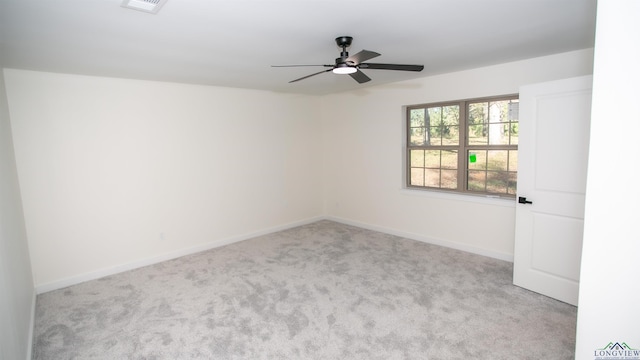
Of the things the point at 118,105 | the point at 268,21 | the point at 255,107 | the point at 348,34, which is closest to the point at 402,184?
the point at 255,107

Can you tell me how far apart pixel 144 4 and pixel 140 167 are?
2699 mm

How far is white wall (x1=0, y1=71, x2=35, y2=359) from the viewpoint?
5.91ft

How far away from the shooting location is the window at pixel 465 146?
157 inches

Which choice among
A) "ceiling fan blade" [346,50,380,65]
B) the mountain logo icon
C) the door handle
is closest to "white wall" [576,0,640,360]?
the mountain logo icon

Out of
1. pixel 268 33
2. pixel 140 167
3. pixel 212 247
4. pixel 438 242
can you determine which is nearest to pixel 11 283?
pixel 140 167

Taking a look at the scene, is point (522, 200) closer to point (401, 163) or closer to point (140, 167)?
point (401, 163)

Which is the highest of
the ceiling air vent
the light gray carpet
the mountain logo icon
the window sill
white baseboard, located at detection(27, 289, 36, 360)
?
the ceiling air vent

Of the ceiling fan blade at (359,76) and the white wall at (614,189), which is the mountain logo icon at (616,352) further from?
the ceiling fan blade at (359,76)

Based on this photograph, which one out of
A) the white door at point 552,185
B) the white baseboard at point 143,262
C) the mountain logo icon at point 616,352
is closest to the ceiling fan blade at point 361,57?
the white door at point 552,185

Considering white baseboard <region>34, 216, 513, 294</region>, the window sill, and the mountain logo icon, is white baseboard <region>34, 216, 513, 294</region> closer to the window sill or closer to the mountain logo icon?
the window sill

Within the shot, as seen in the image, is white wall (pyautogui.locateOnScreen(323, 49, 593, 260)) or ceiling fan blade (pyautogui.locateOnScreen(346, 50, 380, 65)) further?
white wall (pyautogui.locateOnScreen(323, 49, 593, 260))

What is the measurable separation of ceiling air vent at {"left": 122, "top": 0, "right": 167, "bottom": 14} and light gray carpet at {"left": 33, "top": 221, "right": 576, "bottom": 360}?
2.41 m

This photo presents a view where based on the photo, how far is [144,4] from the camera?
74.0 inches

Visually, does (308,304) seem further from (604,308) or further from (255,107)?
(255,107)
